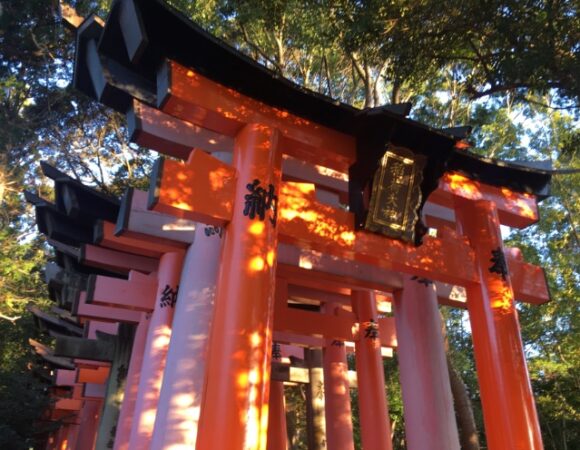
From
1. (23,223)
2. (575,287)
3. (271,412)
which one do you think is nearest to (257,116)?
(271,412)

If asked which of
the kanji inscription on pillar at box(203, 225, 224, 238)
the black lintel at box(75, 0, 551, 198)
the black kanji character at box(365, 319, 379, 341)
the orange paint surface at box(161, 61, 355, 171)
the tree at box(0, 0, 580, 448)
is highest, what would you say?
the tree at box(0, 0, 580, 448)

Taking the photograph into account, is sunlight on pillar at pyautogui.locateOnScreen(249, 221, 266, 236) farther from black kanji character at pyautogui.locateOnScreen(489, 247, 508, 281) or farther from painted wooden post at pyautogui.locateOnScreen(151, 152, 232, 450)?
black kanji character at pyautogui.locateOnScreen(489, 247, 508, 281)

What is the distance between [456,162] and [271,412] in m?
9.65

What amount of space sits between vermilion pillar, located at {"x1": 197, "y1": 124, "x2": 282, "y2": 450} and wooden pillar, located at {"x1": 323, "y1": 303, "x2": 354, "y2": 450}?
23.7 feet

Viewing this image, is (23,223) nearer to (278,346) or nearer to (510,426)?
(278,346)

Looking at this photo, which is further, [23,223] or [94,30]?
[23,223]

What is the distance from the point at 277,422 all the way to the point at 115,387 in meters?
4.94

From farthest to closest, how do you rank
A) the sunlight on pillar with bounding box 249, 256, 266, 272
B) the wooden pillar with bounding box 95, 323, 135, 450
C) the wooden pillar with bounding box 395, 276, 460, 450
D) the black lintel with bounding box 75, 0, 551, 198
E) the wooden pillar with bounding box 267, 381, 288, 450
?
the wooden pillar with bounding box 267, 381, 288, 450, the wooden pillar with bounding box 95, 323, 135, 450, the wooden pillar with bounding box 395, 276, 460, 450, the black lintel with bounding box 75, 0, 551, 198, the sunlight on pillar with bounding box 249, 256, 266, 272

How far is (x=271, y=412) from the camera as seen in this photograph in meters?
13.6

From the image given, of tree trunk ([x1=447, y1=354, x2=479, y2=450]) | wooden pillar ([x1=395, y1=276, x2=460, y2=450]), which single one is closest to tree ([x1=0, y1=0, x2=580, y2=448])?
tree trunk ([x1=447, y1=354, x2=479, y2=450])

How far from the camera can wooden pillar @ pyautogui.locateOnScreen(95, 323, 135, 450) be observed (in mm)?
10172

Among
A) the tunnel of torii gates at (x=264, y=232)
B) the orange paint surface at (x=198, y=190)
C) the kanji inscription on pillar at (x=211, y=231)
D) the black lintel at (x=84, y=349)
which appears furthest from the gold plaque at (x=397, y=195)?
the black lintel at (x=84, y=349)

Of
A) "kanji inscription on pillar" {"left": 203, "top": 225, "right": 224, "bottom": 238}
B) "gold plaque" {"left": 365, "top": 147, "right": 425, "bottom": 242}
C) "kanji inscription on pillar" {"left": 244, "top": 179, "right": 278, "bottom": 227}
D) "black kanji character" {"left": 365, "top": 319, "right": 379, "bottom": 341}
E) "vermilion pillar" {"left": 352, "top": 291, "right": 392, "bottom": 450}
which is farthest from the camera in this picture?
"black kanji character" {"left": 365, "top": 319, "right": 379, "bottom": 341}

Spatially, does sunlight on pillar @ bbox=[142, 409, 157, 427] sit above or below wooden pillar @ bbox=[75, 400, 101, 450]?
below
